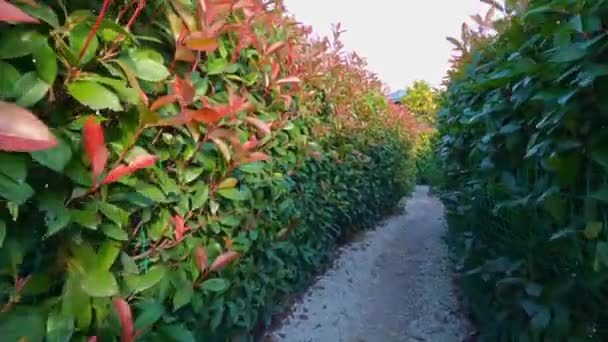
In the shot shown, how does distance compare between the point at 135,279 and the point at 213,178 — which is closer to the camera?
the point at 135,279

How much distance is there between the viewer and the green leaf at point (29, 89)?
36.9 inches

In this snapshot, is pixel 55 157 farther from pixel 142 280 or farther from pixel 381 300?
pixel 381 300

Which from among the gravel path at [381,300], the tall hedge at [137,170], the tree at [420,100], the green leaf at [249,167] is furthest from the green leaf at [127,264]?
the tree at [420,100]

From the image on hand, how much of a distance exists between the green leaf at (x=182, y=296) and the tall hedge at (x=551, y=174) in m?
1.24

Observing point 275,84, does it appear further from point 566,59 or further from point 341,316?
point 341,316

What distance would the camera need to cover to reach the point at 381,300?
4168mm

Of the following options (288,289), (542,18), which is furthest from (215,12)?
(288,289)

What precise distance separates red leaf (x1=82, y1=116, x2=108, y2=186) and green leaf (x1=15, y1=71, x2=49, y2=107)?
11 cm

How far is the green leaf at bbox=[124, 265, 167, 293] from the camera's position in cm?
134

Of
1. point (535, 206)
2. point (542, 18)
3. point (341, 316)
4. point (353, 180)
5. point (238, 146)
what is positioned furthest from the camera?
point (353, 180)

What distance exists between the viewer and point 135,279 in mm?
1353

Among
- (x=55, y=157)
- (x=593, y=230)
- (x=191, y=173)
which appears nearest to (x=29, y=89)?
(x=55, y=157)

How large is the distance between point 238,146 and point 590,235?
1254 millimetres

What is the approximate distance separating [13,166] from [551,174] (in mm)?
1610
